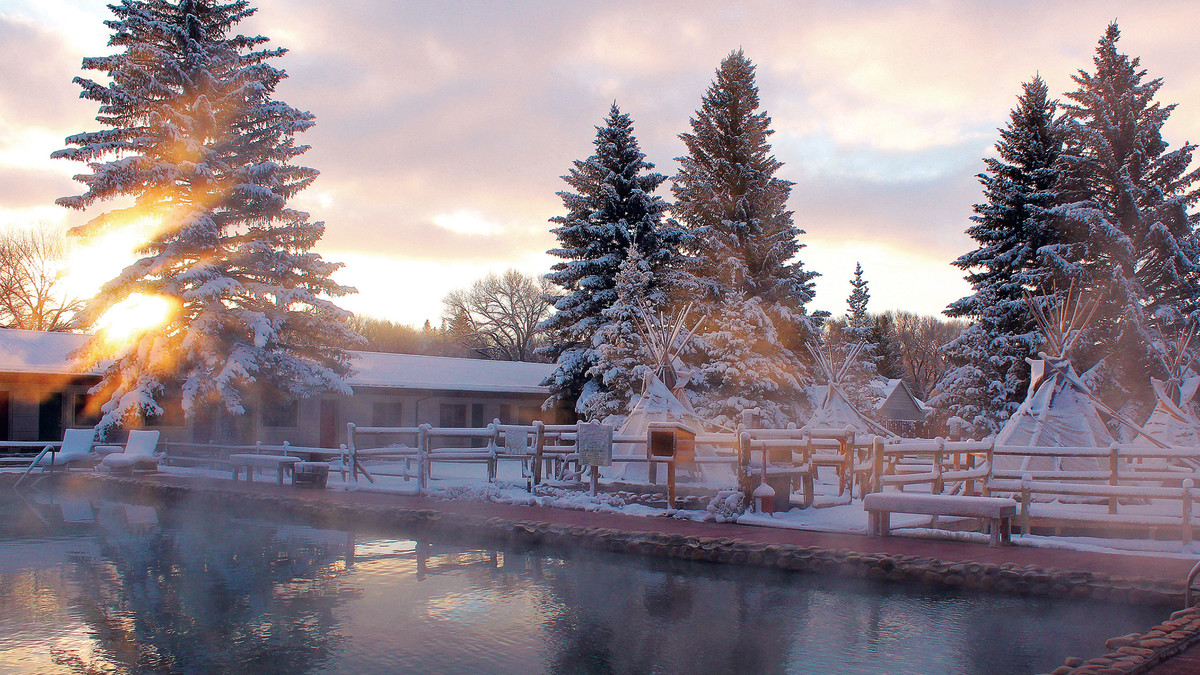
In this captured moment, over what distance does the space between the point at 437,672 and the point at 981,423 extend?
2539 cm

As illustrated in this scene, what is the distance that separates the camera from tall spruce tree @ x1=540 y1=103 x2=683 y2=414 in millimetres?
31672

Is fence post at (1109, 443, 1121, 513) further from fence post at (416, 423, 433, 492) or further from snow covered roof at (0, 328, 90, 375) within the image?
snow covered roof at (0, 328, 90, 375)

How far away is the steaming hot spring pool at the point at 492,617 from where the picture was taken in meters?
6.76

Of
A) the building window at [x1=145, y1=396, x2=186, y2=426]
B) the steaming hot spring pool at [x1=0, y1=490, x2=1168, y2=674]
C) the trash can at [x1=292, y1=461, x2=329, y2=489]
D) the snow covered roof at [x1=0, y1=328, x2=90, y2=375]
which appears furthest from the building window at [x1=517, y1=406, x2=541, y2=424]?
the steaming hot spring pool at [x1=0, y1=490, x2=1168, y2=674]

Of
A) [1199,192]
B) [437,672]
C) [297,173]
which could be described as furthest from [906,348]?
[437,672]

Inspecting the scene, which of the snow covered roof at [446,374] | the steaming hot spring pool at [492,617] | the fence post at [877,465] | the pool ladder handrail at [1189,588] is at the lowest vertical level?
the steaming hot spring pool at [492,617]

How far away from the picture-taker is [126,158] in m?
23.5

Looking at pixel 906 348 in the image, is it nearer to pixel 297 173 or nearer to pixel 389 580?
pixel 297 173

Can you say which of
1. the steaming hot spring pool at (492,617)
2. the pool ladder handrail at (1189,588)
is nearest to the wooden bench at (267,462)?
the steaming hot spring pool at (492,617)

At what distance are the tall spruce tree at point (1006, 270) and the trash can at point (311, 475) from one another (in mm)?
19974

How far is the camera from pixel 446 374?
1372 inches

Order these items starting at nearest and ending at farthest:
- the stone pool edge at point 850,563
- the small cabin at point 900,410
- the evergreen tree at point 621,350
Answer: the stone pool edge at point 850,563 < the evergreen tree at point 621,350 < the small cabin at point 900,410

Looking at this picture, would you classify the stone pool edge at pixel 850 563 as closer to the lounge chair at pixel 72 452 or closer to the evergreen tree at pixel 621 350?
the lounge chair at pixel 72 452

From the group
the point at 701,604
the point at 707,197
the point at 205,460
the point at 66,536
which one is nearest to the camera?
the point at 701,604
